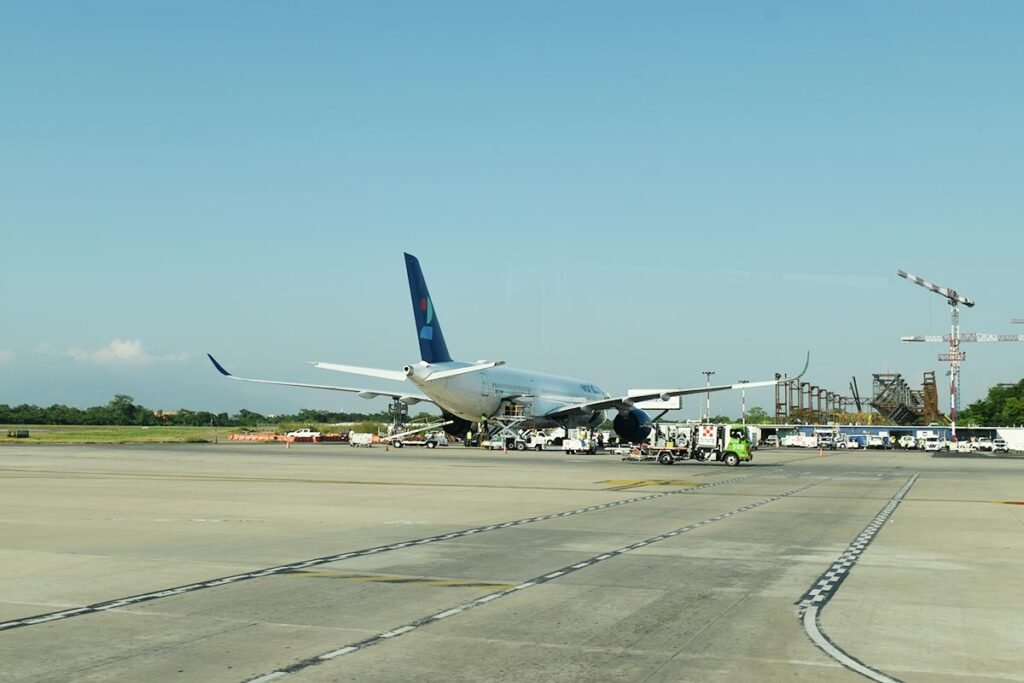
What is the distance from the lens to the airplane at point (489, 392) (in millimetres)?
82938

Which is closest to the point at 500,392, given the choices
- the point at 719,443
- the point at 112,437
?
the point at 719,443

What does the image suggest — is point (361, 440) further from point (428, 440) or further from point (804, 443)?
point (804, 443)

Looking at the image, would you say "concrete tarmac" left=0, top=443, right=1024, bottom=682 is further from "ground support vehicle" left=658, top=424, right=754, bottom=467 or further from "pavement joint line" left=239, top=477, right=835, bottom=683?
"ground support vehicle" left=658, top=424, right=754, bottom=467

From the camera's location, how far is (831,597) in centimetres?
1545

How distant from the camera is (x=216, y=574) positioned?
16984 mm

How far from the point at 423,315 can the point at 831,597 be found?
7120 centimetres

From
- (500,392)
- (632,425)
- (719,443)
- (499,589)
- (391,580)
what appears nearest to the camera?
(499,589)

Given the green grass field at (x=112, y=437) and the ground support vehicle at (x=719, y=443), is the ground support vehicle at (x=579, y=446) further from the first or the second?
the green grass field at (x=112, y=437)

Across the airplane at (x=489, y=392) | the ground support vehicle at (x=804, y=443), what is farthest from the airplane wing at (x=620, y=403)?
the ground support vehicle at (x=804, y=443)

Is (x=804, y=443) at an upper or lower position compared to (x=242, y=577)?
upper

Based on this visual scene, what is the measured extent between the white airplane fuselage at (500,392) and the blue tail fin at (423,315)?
142cm

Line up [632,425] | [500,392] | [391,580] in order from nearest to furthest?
[391,580], [500,392], [632,425]

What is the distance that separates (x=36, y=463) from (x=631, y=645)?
164 feet

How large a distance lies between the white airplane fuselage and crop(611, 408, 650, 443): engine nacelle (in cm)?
346
